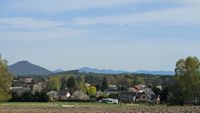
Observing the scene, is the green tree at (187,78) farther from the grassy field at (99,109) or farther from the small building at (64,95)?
the small building at (64,95)

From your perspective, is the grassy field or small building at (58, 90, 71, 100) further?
small building at (58, 90, 71, 100)

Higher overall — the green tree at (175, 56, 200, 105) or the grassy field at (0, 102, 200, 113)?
the green tree at (175, 56, 200, 105)

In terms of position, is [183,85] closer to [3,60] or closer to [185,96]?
[185,96]

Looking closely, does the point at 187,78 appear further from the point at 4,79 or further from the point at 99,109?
the point at 4,79

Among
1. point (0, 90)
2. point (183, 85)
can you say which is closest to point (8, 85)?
point (0, 90)

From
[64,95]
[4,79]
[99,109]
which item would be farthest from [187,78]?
[64,95]

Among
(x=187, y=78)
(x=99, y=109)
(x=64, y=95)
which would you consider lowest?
(x=99, y=109)

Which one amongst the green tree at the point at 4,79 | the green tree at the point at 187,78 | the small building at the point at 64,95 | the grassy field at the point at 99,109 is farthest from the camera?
the small building at the point at 64,95

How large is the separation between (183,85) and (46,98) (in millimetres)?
39560

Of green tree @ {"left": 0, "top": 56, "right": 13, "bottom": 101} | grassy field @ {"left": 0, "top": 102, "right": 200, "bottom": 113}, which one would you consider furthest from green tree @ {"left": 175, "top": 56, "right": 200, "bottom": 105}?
green tree @ {"left": 0, "top": 56, "right": 13, "bottom": 101}

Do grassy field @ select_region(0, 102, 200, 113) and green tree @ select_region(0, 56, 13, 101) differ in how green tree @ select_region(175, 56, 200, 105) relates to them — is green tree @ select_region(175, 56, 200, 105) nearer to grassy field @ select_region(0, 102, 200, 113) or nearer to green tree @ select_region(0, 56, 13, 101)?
grassy field @ select_region(0, 102, 200, 113)

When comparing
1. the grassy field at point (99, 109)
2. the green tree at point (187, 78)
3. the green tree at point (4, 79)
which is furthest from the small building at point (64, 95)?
the grassy field at point (99, 109)

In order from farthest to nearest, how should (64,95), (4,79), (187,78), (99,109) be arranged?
1. (64,95)
2. (187,78)
3. (4,79)
4. (99,109)

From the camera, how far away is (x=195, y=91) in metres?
90.6
